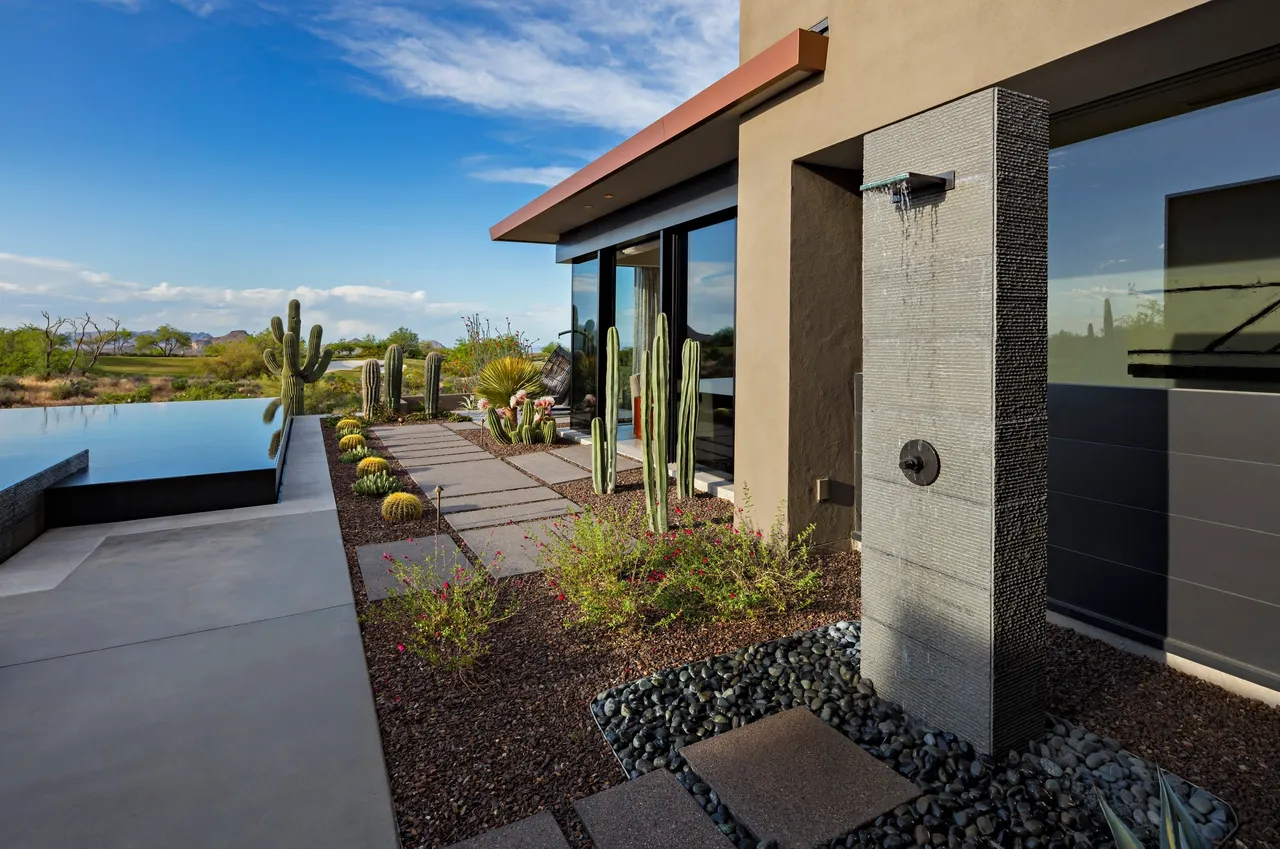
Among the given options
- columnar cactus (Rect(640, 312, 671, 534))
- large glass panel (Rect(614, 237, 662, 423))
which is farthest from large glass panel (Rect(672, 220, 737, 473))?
columnar cactus (Rect(640, 312, 671, 534))

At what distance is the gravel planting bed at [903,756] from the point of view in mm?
1751

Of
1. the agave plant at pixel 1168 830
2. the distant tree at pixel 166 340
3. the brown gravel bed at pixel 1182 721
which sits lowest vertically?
the brown gravel bed at pixel 1182 721

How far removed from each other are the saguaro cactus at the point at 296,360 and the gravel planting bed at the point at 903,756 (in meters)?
11.1

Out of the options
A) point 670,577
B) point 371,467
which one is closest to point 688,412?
point 670,577

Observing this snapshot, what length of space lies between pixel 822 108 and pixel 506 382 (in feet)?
23.9

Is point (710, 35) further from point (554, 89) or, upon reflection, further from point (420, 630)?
point (420, 630)

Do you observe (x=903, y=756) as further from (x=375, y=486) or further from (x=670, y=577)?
(x=375, y=486)

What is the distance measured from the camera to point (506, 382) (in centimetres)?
1013

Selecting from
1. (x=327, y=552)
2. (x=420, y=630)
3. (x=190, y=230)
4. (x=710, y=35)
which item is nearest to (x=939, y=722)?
(x=420, y=630)

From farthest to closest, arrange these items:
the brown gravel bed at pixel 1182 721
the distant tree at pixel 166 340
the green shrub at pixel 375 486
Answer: the distant tree at pixel 166 340 → the green shrub at pixel 375 486 → the brown gravel bed at pixel 1182 721

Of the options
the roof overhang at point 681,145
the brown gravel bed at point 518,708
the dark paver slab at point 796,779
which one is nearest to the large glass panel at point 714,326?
the roof overhang at point 681,145

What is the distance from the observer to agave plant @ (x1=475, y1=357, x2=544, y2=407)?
1012cm

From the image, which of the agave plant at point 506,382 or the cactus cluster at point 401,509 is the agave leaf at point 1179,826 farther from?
the agave plant at point 506,382

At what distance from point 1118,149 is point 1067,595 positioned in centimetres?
217
